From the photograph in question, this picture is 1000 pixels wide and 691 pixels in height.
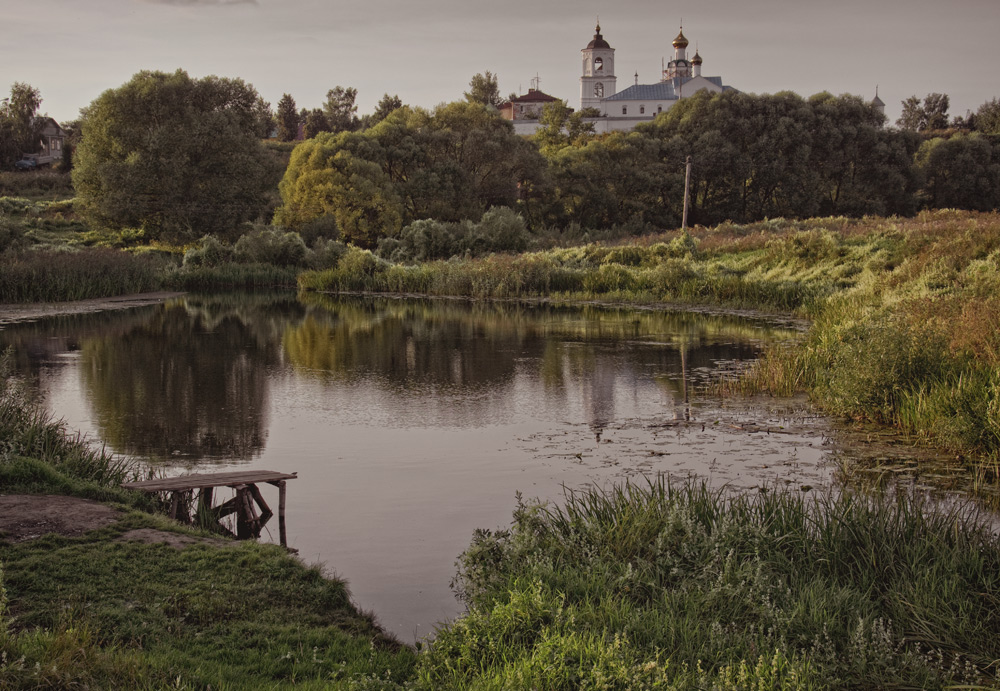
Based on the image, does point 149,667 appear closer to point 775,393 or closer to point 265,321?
point 775,393

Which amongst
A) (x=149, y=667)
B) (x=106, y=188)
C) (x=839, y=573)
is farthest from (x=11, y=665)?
(x=106, y=188)

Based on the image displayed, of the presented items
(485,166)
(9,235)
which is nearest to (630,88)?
(485,166)

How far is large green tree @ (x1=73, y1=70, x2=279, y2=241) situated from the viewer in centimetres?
5159

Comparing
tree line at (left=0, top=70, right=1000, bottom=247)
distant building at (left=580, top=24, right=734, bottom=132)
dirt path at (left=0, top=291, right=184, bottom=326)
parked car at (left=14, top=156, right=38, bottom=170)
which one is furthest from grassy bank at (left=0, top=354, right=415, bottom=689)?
distant building at (left=580, top=24, right=734, bottom=132)

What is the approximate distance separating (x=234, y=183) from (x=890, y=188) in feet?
185

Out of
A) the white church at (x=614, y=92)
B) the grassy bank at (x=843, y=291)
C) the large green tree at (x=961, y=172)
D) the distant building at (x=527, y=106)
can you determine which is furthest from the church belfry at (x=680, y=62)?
the grassy bank at (x=843, y=291)

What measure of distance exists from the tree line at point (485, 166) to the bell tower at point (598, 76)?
32.1m

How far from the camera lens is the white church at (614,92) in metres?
113

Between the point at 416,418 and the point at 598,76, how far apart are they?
393ft

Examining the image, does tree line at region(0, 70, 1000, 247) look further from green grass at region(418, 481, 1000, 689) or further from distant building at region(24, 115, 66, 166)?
Answer: green grass at region(418, 481, 1000, 689)

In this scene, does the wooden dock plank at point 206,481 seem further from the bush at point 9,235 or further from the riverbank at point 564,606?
the bush at point 9,235

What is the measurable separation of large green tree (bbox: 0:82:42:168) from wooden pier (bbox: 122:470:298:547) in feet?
286

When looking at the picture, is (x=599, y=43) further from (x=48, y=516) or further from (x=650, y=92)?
(x=48, y=516)

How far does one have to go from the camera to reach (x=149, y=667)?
15.9ft
